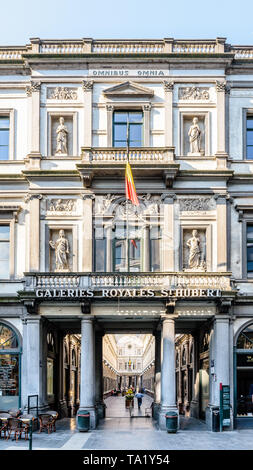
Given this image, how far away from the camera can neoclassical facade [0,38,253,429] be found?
2795cm

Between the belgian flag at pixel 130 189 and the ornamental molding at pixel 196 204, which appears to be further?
the ornamental molding at pixel 196 204

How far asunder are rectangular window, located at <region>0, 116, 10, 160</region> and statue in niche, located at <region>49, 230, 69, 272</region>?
5063 millimetres

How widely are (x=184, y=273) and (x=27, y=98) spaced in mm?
11679

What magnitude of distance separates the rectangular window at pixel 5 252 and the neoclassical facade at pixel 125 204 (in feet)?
0.17

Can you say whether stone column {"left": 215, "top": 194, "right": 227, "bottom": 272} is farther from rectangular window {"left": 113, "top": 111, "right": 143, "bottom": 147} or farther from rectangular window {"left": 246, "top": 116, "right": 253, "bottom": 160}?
rectangular window {"left": 113, "top": 111, "right": 143, "bottom": 147}

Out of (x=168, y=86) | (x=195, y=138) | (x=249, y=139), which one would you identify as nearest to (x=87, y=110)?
(x=168, y=86)

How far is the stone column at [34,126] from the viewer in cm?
2978

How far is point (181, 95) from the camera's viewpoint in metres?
30.6

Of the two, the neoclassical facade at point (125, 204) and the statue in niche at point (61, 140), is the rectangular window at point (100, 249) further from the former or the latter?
the statue in niche at point (61, 140)

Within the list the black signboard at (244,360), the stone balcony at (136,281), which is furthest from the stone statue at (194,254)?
the black signboard at (244,360)

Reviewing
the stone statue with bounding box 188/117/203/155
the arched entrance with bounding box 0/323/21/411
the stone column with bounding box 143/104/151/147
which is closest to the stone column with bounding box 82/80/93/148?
the stone column with bounding box 143/104/151/147

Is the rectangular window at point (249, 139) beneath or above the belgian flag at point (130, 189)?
above
